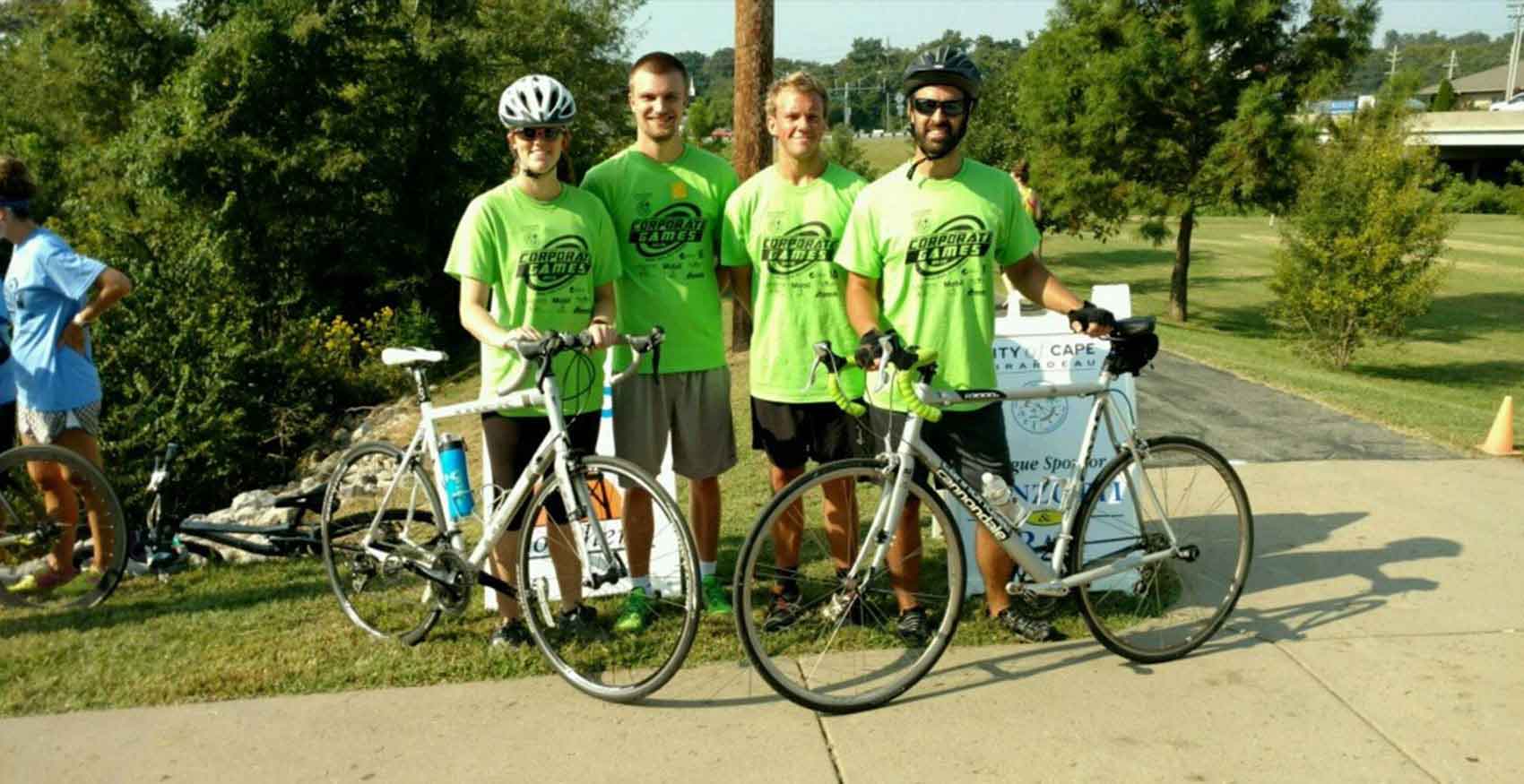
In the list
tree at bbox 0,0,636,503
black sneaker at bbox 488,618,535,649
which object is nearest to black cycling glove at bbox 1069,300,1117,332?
black sneaker at bbox 488,618,535,649

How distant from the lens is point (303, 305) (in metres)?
20.3

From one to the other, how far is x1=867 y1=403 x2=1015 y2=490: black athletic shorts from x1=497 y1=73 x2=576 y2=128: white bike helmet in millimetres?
1609

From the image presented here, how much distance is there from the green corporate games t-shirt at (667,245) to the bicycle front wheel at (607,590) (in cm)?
65

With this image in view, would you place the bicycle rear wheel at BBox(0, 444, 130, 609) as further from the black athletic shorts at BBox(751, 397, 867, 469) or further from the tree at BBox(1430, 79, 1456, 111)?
the tree at BBox(1430, 79, 1456, 111)

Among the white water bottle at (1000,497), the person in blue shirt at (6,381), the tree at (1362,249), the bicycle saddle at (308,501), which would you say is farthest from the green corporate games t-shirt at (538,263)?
the tree at (1362,249)

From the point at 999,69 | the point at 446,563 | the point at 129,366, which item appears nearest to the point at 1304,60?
the point at 999,69

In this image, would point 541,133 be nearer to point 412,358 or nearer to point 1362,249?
point 412,358

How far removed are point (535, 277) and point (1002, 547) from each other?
2.01 m

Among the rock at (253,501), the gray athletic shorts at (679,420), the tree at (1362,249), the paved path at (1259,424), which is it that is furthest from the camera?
the tree at (1362,249)

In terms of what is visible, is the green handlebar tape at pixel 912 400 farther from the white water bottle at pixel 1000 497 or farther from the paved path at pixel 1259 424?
the paved path at pixel 1259 424

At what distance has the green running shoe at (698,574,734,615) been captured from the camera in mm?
4824

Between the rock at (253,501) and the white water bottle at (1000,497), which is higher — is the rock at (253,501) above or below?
below

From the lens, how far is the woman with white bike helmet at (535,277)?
412cm

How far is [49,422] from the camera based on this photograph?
5.12 m
